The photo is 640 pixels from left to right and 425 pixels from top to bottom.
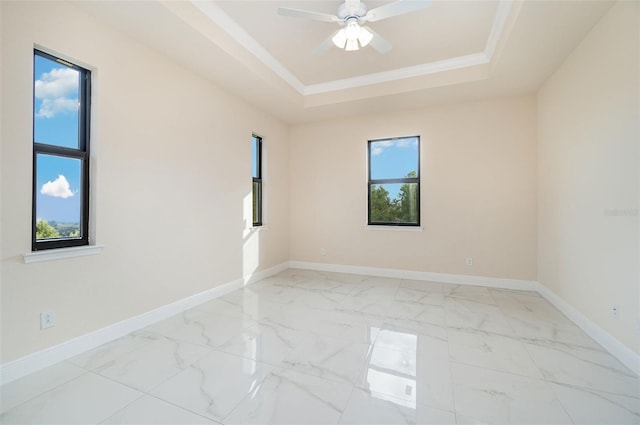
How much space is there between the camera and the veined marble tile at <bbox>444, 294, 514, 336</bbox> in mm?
2615

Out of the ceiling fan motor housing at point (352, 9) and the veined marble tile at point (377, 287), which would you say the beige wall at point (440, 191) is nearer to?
the veined marble tile at point (377, 287)

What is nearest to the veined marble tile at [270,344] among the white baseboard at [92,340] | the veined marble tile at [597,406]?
the white baseboard at [92,340]

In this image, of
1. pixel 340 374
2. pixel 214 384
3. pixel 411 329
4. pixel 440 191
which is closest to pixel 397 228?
pixel 440 191

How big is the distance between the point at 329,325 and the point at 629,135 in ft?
9.16

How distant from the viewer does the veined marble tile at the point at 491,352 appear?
6.44 feet

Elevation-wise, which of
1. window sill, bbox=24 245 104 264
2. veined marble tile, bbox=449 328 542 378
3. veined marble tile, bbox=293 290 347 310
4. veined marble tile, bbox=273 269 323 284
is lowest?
veined marble tile, bbox=449 328 542 378

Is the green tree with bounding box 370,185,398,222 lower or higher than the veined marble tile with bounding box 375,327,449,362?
higher

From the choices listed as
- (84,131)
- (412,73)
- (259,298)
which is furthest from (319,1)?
(259,298)

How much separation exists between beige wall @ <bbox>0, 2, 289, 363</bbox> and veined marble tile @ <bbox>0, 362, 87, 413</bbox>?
172 millimetres

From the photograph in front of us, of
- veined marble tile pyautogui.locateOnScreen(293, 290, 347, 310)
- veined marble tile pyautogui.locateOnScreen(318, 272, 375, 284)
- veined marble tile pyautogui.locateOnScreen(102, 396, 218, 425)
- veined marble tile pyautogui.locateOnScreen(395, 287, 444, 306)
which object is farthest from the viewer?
veined marble tile pyautogui.locateOnScreen(318, 272, 375, 284)

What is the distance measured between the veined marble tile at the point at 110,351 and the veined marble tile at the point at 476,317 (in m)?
2.78

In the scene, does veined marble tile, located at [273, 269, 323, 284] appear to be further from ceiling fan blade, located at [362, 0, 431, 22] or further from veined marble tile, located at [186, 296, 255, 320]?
ceiling fan blade, located at [362, 0, 431, 22]

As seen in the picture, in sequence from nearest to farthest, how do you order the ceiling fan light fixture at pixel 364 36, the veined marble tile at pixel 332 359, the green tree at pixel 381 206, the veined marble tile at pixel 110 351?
the veined marble tile at pixel 332 359
the veined marble tile at pixel 110 351
the ceiling fan light fixture at pixel 364 36
the green tree at pixel 381 206

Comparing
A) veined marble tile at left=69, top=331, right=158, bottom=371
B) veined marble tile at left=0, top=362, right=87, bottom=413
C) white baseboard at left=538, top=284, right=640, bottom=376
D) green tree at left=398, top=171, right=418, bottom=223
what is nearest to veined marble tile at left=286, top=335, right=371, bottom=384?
veined marble tile at left=69, top=331, right=158, bottom=371
